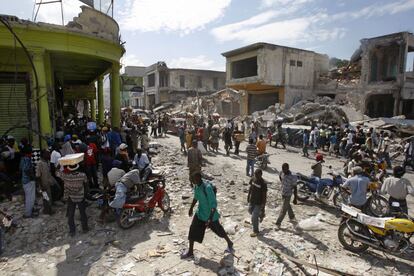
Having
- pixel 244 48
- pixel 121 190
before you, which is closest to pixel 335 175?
pixel 121 190

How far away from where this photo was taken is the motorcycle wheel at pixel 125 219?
6.01m

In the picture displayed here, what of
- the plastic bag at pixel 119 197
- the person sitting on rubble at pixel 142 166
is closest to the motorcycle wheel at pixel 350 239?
the plastic bag at pixel 119 197

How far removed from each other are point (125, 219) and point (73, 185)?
→ 4.24 ft

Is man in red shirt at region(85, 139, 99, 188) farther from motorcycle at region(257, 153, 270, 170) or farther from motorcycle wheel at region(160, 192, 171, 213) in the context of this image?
motorcycle at region(257, 153, 270, 170)

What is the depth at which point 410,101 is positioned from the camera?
24281mm

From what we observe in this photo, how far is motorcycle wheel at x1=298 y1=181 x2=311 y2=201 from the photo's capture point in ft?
25.5

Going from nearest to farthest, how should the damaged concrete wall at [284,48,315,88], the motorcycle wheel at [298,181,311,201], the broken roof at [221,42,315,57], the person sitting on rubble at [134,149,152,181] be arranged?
the person sitting on rubble at [134,149,152,181] → the motorcycle wheel at [298,181,311,201] → the broken roof at [221,42,315,57] → the damaged concrete wall at [284,48,315,88]

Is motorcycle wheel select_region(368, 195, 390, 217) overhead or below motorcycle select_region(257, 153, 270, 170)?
below

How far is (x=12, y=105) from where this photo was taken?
9211 mm

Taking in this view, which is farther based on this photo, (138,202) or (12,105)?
(12,105)

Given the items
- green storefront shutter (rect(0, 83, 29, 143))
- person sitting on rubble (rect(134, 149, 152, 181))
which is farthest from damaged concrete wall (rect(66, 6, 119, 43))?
person sitting on rubble (rect(134, 149, 152, 181))

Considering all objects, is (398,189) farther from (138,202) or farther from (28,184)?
(28,184)

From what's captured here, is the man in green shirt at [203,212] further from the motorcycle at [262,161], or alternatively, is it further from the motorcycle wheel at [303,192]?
the motorcycle at [262,161]

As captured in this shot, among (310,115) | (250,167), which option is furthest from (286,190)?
(310,115)
